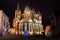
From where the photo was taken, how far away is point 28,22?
6.73 feet

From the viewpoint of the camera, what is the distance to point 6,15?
206 cm

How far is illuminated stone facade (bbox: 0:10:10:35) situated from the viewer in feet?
6.42

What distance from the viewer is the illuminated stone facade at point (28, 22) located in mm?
2020

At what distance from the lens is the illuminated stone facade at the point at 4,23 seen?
6.42ft

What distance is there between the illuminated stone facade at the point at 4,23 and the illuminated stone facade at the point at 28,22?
96 mm

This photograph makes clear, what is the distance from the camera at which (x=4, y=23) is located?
1.98 m

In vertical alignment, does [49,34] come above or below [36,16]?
below

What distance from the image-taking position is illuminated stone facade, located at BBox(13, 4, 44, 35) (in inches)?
79.5

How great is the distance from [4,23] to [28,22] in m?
0.32

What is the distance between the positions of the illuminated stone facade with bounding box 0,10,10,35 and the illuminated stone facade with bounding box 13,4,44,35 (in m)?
0.10

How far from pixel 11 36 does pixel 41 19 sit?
18.5 inches

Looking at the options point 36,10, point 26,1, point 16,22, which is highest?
point 26,1

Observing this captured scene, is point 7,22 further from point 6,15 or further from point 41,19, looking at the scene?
point 41,19

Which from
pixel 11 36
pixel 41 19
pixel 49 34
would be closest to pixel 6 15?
pixel 11 36
